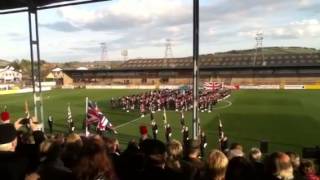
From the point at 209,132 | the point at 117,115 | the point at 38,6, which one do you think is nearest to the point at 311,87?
the point at 117,115

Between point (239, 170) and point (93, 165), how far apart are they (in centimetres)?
198

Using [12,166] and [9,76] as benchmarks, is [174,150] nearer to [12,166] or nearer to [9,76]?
[12,166]

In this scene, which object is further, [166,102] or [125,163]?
[166,102]

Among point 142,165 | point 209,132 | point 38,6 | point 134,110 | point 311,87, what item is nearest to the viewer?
point 142,165

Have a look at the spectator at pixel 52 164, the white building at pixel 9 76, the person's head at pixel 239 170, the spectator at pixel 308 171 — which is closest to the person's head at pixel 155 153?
the person's head at pixel 239 170

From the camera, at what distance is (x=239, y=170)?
4.81 m

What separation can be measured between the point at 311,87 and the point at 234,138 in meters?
50.1

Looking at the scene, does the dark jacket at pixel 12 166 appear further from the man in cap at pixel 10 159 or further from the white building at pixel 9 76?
the white building at pixel 9 76

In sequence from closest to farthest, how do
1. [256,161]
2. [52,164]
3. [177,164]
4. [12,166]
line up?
1. [12,166]
2. [52,164]
3. [177,164]
4. [256,161]

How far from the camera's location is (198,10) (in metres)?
9.34

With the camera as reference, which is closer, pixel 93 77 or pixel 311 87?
pixel 311 87

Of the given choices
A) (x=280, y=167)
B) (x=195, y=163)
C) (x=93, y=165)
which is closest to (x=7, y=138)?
(x=93, y=165)

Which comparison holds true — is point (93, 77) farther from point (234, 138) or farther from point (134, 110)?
point (234, 138)

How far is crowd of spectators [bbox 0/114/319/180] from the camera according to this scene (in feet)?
11.6
